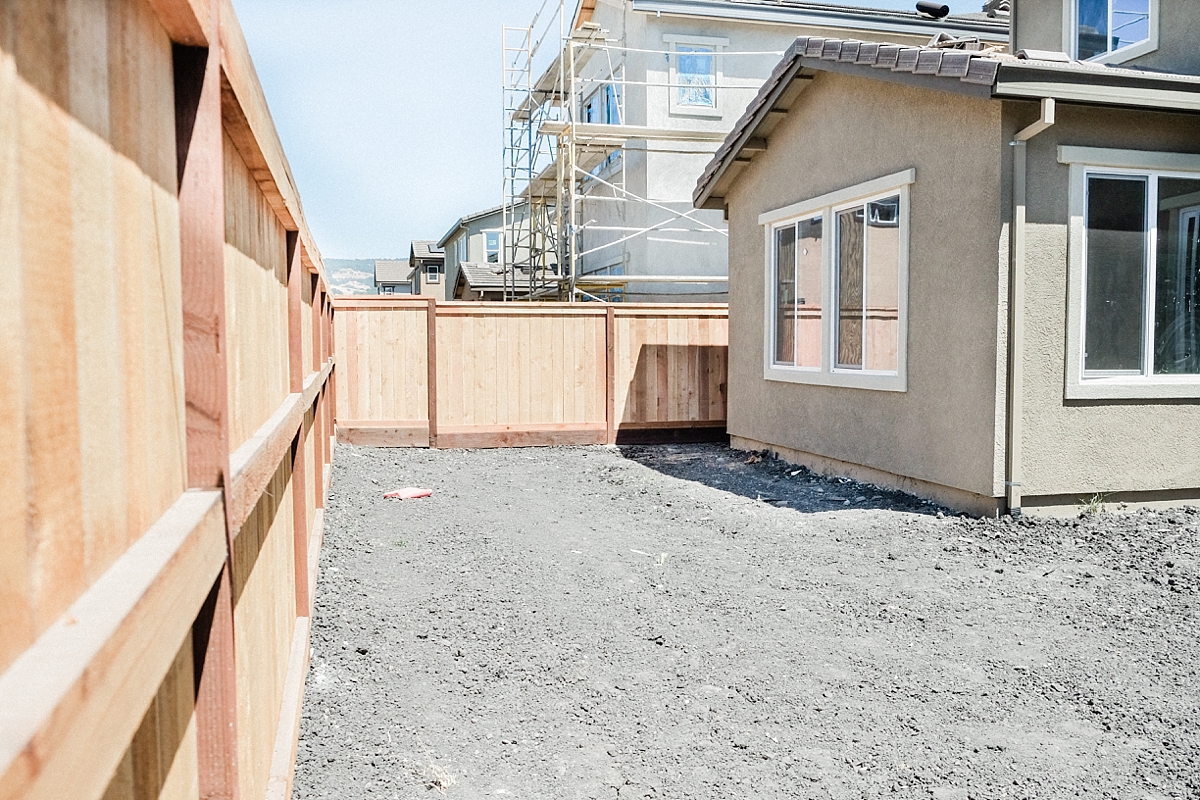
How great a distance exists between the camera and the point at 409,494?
8.90 metres

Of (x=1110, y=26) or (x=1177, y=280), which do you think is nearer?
(x=1177, y=280)

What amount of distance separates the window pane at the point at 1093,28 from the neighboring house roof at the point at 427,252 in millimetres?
37068

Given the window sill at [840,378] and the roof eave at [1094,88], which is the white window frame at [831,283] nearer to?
the window sill at [840,378]

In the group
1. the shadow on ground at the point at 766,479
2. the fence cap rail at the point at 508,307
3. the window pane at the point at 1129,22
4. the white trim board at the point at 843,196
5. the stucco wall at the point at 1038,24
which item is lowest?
the shadow on ground at the point at 766,479

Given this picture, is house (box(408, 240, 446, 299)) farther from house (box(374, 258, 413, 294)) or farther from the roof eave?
the roof eave

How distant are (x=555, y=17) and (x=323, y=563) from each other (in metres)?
16.1

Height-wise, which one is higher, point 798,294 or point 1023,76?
point 1023,76

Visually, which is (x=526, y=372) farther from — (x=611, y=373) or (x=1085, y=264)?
(x=1085, y=264)

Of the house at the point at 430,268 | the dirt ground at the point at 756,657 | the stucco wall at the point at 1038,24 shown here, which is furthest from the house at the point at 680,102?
the house at the point at 430,268

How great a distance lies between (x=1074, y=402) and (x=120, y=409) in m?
7.32

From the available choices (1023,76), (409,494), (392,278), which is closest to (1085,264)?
(1023,76)

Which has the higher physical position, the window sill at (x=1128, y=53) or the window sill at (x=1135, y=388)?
the window sill at (x=1128, y=53)

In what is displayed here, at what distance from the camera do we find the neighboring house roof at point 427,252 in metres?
45.0

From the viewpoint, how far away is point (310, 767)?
338 centimetres
